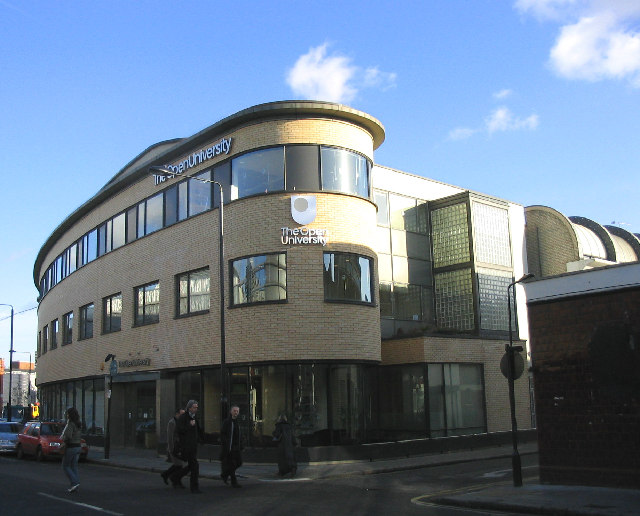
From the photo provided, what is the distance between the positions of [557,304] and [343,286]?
839 cm

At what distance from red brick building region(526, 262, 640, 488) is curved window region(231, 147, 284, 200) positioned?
9.75 meters

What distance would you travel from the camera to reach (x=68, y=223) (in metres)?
36.6

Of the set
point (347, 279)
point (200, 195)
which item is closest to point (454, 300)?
point (347, 279)

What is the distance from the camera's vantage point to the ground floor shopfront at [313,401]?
21031 mm

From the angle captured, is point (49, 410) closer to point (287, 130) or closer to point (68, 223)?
point (68, 223)

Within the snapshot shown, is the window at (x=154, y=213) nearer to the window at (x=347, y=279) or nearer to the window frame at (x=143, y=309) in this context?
the window frame at (x=143, y=309)

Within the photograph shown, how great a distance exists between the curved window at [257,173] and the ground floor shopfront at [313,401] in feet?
18.2

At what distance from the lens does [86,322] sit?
33312 mm

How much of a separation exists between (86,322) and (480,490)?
78.3ft

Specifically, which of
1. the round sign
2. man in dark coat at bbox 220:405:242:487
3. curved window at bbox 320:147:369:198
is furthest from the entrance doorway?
the round sign

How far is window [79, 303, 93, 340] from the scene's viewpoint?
3272 centimetres

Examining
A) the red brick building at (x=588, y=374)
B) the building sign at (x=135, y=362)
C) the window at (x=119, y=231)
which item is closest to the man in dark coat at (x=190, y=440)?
the red brick building at (x=588, y=374)

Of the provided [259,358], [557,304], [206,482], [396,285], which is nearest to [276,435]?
[206,482]

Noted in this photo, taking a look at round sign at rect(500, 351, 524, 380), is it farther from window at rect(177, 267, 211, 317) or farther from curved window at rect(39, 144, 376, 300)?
window at rect(177, 267, 211, 317)
